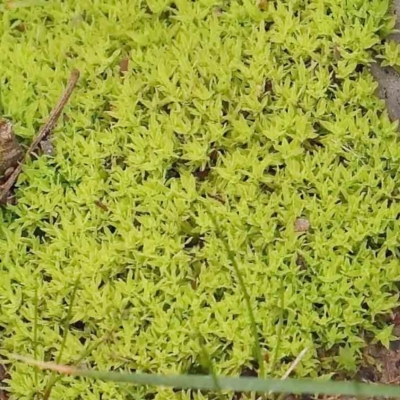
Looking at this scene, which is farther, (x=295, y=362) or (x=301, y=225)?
(x=301, y=225)

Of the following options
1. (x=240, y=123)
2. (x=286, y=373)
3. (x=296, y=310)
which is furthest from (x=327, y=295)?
(x=240, y=123)

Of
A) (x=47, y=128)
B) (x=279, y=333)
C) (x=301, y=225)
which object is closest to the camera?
(x=279, y=333)

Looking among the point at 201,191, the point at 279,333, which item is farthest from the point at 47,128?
the point at 279,333

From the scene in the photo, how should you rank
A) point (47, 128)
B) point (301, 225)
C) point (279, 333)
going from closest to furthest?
1. point (279, 333)
2. point (301, 225)
3. point (47, 128)

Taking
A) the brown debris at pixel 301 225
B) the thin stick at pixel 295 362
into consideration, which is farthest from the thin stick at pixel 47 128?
the thin stick at pixel 295 362

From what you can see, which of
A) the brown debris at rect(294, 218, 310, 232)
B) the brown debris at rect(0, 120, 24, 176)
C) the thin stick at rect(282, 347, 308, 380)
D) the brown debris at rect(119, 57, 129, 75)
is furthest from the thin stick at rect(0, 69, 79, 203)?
the thin stick at rect(282, 347, 308, 380)

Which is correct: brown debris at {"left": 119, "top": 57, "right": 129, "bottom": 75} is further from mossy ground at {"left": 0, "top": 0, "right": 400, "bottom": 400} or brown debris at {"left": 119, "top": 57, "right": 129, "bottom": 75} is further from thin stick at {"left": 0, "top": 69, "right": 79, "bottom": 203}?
thin stick at {"left": 0, "top": 69, "right": 79, "bottom": 203}

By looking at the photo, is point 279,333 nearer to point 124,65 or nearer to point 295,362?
point 295,362
